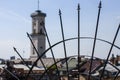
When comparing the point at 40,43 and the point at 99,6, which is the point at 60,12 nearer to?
the point at 99,6

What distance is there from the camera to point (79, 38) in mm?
7555

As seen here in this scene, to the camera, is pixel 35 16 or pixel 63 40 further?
pixel 35 16

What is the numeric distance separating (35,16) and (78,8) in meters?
83.7

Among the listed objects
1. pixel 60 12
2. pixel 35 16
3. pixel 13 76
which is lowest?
pixel 35 16

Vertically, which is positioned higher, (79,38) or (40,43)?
(79,38)

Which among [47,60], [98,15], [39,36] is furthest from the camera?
[39,36]

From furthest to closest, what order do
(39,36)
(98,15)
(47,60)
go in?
(39,36)
(47,60)
(98,15)

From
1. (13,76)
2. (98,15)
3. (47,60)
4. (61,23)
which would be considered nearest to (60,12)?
(61,23)

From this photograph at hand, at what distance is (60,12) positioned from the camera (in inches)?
306

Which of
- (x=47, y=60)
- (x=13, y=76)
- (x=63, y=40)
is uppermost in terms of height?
(x=63, y=40)

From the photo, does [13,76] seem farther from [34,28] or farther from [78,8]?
[34,28]

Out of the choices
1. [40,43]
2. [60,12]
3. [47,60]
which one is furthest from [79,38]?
[40,43]

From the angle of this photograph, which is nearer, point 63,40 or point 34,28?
point 63,40

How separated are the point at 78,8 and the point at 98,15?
42 cm
